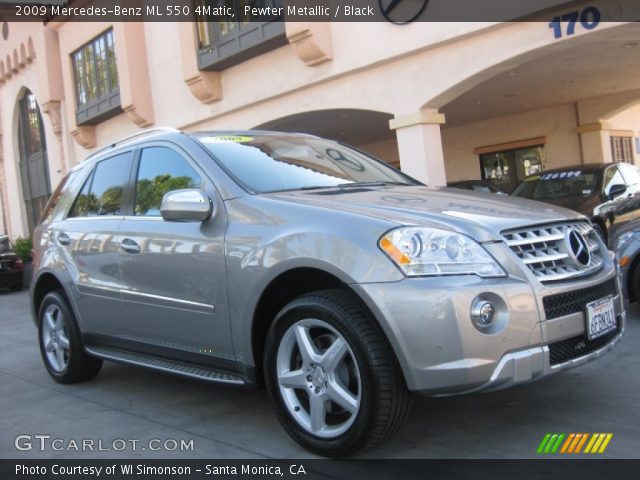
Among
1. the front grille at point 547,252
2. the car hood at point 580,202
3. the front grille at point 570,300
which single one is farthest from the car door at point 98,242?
the car hood at point 580,202

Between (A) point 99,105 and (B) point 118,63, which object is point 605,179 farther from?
(A) point 99,105

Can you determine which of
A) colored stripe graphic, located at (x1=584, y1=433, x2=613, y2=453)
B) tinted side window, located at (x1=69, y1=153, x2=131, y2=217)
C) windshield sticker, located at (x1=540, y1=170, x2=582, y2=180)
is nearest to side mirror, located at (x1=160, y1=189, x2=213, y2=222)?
tinted side window, located at (x1=69, y1=153, x2=131, y2=217)

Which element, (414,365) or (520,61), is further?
(520,61)

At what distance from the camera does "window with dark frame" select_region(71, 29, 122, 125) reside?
765 inches

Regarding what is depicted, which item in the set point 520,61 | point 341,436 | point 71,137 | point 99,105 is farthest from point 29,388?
point 71,137

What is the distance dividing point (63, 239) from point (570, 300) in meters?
3.75

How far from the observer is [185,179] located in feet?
13.7

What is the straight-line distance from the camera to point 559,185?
1070 centimetres

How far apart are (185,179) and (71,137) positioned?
2017 cm

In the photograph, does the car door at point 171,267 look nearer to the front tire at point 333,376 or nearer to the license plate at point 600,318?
the front tire at point 333,376

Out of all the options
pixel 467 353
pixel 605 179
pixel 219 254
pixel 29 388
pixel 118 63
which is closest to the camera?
pixel 467 353

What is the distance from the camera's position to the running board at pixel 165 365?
12.3 ft

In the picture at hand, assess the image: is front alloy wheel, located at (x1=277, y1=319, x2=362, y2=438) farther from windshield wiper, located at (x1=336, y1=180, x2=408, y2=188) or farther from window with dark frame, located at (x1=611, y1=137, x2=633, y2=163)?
window with dark frame, located at (x1=611, y1=137, x2=633, y2=163)

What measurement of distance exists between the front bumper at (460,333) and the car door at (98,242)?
2229mm
